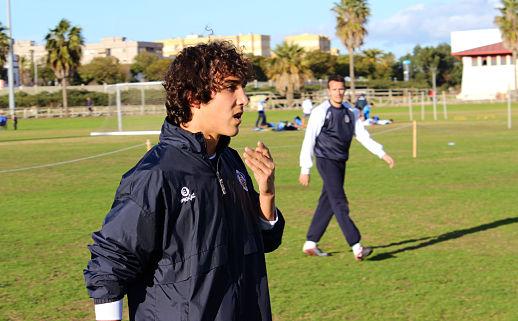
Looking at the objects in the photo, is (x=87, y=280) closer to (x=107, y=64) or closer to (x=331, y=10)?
(x=331, y=10)

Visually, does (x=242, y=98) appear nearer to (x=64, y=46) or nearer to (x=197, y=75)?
(x=197, y=75)

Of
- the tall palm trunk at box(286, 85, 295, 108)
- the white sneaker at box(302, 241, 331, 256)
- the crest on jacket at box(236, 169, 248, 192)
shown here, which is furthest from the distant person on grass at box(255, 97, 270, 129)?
the tall palm trunk at box(286, 85, 295, 108)

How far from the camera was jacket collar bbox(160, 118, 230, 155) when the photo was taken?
3.16 metres

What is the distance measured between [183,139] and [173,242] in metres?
0.39

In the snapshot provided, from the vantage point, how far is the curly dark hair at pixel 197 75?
320cm

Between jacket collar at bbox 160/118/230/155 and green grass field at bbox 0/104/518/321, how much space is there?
3.99 m

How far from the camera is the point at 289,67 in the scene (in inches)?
3233

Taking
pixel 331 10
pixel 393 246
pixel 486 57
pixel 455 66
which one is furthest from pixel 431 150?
pixel 455 66

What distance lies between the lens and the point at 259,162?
3262 mm

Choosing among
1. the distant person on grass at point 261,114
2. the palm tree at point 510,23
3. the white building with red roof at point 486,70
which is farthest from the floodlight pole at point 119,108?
the white building with red roof at point 486,70

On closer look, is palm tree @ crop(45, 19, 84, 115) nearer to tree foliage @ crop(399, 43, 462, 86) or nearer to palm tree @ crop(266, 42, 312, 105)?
palm tree @ crop(266, 42, 312, 105)

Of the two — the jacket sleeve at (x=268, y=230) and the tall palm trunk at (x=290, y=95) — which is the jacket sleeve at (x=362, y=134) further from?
the tall palm trunk at (x=290, y=95)

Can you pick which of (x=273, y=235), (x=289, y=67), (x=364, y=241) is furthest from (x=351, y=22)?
(x=273, y=235)

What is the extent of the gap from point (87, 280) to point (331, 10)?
76.5 m
